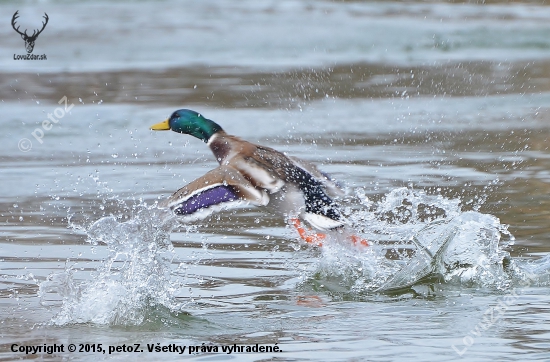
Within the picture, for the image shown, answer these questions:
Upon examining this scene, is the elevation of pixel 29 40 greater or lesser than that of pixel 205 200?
greater

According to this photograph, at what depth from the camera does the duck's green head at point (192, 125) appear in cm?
726

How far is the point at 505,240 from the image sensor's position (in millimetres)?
6469

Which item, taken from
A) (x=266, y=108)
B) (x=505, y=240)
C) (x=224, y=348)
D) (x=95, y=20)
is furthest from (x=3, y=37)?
(x=224, y=348)

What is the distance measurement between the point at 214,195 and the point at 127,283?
946mm

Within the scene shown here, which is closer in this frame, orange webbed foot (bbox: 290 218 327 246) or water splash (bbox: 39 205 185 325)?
water splash (bbox: 39 205 185 325)

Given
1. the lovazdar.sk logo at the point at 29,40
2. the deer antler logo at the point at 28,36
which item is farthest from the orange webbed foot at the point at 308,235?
the deer antler logo at the point at 28,36

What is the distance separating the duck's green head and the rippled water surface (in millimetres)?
567

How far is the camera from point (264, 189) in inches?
248

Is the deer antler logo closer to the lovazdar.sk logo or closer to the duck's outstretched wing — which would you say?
the lovazdar.sk logo

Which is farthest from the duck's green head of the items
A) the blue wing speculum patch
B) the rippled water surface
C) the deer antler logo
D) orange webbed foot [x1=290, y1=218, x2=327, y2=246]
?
the deer antler logo

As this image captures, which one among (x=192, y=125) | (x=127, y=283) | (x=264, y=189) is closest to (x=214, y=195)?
(x=264, y=189)

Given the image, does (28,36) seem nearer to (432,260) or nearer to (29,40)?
(29,40)

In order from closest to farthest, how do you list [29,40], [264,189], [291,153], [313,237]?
[264,189]
[313,237]
[291,153]
[29,40]

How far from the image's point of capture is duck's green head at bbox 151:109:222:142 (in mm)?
7258
